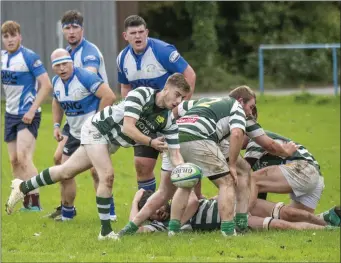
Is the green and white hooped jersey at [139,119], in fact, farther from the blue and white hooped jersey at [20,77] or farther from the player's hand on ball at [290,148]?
the blue and white hooped jersey at [20,77]

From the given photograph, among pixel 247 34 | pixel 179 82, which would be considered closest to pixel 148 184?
pixel 179 82

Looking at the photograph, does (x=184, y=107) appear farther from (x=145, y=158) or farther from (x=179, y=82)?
(x=179, y=82)

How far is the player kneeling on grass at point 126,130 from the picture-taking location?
10.7 m

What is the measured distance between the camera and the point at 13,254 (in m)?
10.0

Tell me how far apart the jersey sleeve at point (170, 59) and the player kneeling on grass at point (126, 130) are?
1649mm

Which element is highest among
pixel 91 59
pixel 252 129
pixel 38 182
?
pixel 91 59

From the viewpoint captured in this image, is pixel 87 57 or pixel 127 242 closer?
pixel 127 242

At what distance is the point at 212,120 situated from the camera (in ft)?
36.6

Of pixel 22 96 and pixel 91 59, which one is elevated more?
pixel 91 59

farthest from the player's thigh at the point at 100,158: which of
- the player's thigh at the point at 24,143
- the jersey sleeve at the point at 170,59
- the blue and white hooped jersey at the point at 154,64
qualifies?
the player's thigh at the point at 24,143

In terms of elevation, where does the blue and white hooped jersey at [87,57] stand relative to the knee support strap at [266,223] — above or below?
above

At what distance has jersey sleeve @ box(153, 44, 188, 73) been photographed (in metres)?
12.6

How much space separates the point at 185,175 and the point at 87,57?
305 cm

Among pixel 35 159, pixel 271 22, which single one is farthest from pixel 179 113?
pixel 271 22
